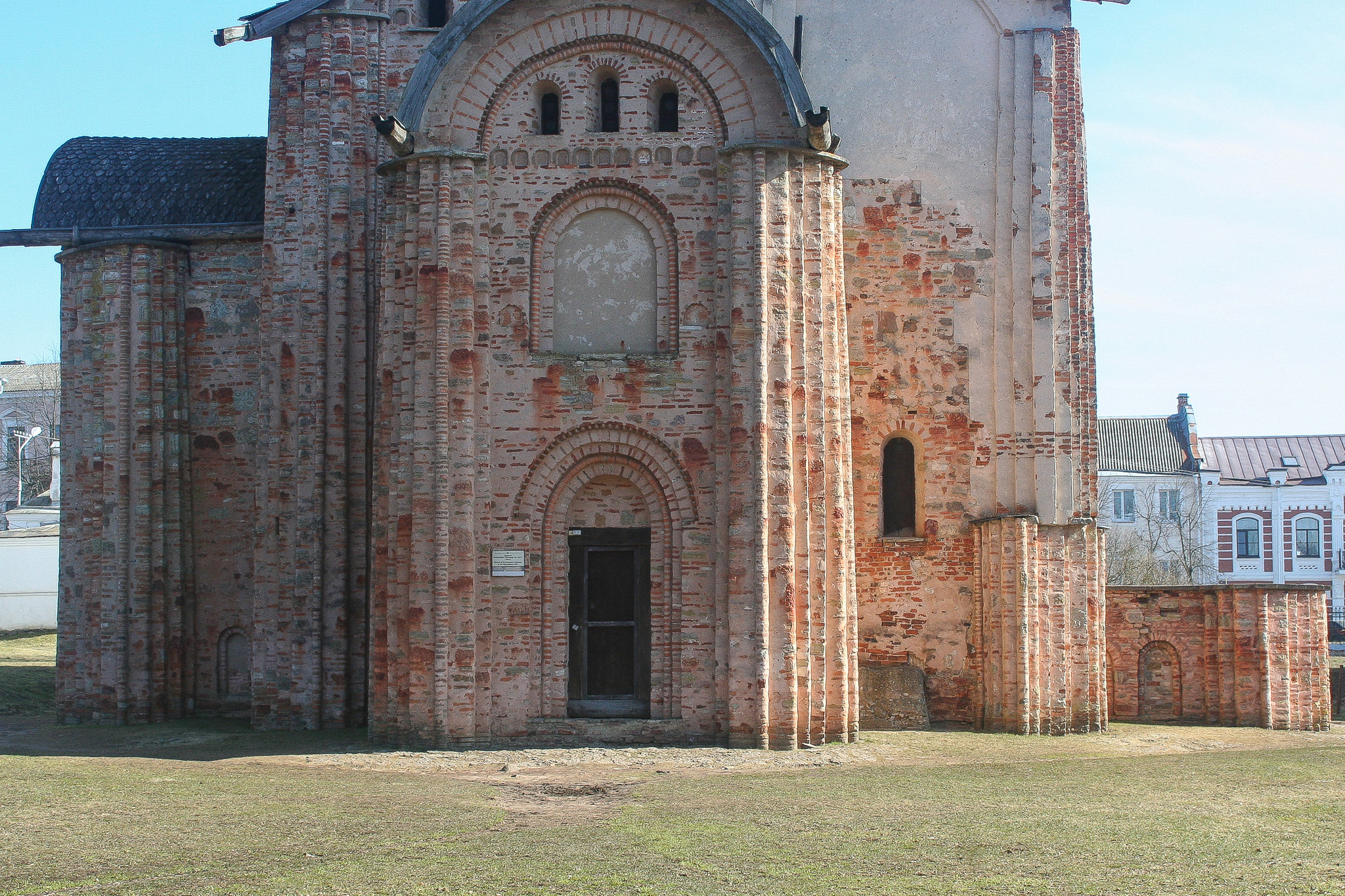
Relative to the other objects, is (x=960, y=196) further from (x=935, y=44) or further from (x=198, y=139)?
(x=198, y=139)

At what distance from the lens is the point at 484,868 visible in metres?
8.94

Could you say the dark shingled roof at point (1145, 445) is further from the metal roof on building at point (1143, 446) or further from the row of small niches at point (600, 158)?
the row of small niches at point (600, 158)

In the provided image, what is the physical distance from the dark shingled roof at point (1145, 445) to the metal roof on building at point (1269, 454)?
3.29 ft

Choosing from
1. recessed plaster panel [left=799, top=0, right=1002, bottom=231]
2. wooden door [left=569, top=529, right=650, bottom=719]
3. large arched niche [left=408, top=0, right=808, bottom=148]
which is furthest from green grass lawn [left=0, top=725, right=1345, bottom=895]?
recessed plaster panel [left=799, top=0, right=1002, bottom=231]

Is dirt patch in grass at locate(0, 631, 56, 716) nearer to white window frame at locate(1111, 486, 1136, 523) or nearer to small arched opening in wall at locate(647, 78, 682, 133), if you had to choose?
small arched opening in wall at locate(647, 78, 682, 133)

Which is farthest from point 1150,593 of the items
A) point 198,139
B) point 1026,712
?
point 198,139

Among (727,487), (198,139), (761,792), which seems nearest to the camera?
(761,792)

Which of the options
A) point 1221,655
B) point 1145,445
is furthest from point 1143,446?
point 1221,655

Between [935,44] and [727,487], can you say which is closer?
[727,487]

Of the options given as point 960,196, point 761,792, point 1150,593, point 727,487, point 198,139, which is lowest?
point 761,792

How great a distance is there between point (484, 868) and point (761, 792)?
11.7ft

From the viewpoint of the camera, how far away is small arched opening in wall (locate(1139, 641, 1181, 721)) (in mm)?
17609

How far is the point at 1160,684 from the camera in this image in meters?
17.7

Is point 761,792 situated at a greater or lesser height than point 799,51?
lesser
